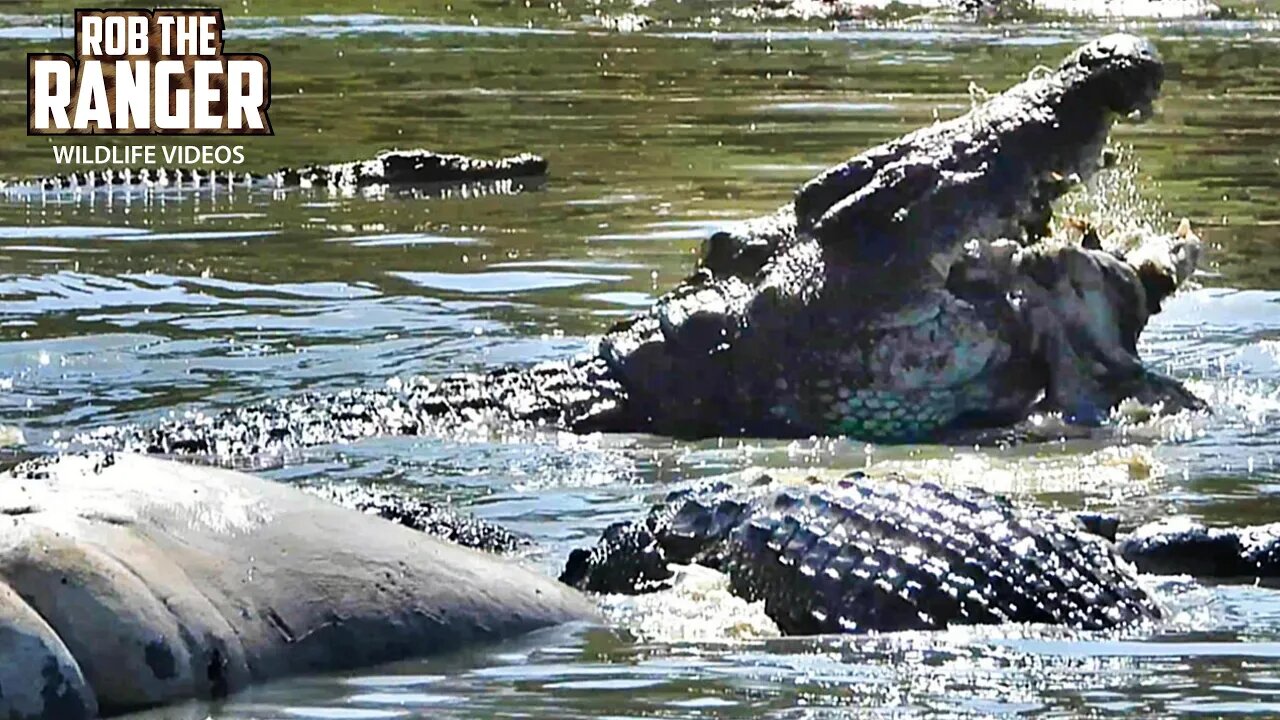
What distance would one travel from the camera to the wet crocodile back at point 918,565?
20.4ft

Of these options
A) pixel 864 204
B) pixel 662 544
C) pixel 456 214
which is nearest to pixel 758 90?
pixel 456 214

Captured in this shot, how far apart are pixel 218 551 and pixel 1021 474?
3.44 m

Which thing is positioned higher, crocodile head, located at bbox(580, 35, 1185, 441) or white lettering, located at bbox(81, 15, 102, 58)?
white lettering, located at bbox(81, 15, 102, 58)

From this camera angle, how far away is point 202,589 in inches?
218

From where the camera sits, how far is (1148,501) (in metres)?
8.16

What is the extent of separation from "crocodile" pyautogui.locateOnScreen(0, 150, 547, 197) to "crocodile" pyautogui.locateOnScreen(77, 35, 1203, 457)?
281 inches

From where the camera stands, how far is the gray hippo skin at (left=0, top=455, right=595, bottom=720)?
5.21 metres

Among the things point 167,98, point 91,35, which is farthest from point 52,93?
point 91,35

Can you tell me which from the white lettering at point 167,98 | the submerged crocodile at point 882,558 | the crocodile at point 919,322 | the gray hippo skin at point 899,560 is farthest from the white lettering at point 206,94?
the gray hippo skin at point 899,560

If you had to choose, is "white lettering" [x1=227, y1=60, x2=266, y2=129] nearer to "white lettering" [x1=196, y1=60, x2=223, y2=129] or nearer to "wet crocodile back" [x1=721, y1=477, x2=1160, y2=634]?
"white lettering" [x1=196, y1=60, x2=223, y2=129]

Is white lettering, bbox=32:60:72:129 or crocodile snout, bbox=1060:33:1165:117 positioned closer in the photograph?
crocodile snout, bbox=1060:33:1165:117

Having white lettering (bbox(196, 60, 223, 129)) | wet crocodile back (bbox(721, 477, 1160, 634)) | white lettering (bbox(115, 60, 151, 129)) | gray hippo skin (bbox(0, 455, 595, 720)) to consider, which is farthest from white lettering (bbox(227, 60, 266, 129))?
gray hippo skin (bbox(0, 455, 595, 720))

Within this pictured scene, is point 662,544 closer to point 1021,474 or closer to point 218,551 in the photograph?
point 218,551

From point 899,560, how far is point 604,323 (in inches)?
207
